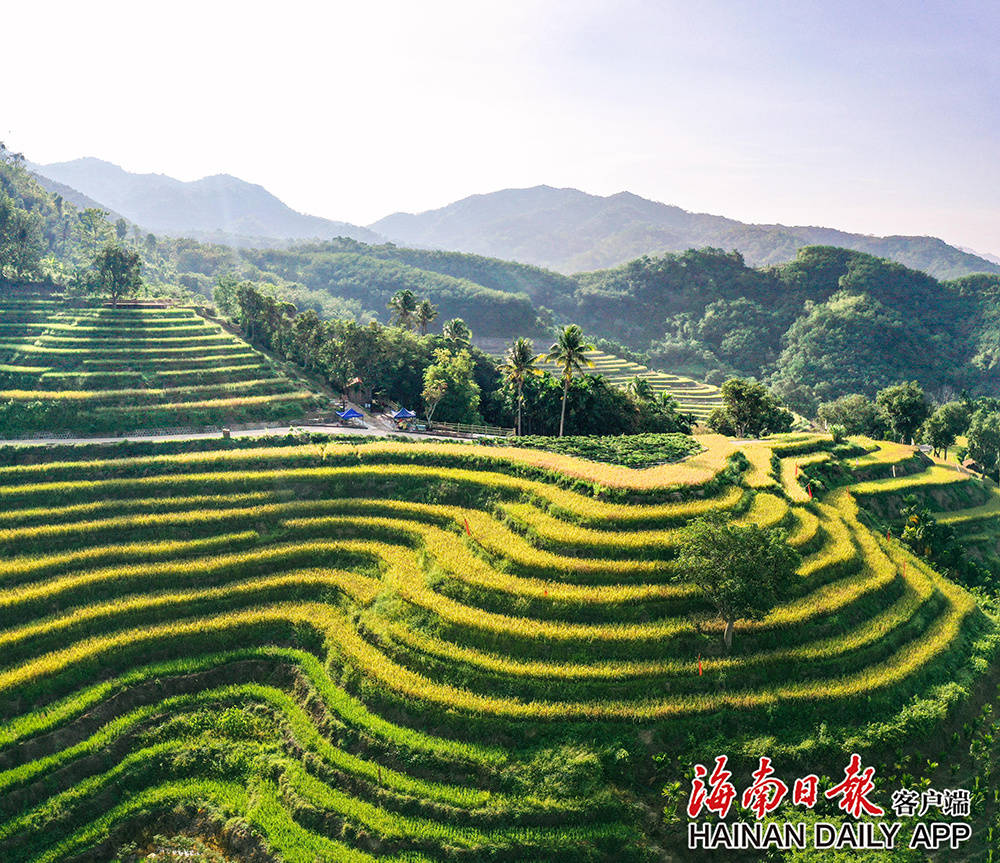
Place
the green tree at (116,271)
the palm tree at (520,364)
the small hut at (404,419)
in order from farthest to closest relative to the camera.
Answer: the green tree at (116,271), the palm tree at (520,364), the small hut at (404,419)

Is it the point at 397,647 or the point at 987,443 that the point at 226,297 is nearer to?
the point at 397,647

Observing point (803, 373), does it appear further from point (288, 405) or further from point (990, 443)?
point (288, 405)

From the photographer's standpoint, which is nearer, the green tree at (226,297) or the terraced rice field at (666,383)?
the green tree at (226,297)

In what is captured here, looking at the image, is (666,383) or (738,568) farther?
(666,383)

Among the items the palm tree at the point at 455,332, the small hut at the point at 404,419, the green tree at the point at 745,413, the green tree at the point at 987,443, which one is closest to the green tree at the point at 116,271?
the palm tree at the point at 455,332

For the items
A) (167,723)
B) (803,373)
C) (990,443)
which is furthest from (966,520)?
(803,373)

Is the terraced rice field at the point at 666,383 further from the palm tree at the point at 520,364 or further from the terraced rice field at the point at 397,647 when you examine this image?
the terraced rice field at the point at 397,647

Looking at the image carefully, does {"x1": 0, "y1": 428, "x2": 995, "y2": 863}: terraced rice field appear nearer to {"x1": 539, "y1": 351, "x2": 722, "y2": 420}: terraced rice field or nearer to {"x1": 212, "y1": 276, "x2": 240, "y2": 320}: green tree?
{"x1": 212, "y1": 276, "x2": 240, "y2": 320}: green tree

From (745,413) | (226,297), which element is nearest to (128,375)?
(226,297)
